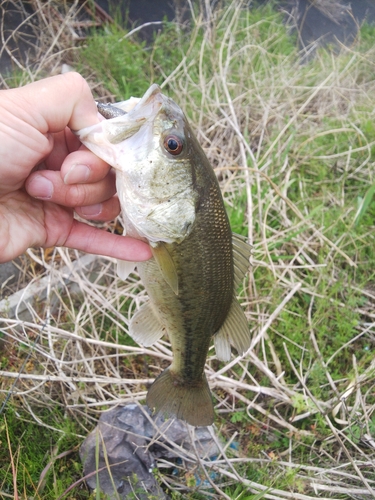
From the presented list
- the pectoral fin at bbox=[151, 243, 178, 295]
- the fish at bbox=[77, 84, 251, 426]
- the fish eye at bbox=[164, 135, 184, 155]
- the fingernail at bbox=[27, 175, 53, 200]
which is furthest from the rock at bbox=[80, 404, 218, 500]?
the fish eye at bbox=[164, 135, 184, 155]

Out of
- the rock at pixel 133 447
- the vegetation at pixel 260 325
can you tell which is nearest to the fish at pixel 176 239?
the rock at pixel 133 447

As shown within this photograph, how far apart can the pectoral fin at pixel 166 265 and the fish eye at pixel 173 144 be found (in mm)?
405

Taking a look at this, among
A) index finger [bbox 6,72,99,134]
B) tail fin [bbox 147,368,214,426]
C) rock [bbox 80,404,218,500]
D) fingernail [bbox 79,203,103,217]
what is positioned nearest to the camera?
index finger [bbox 6,72,99,134]

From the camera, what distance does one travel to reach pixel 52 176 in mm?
1723

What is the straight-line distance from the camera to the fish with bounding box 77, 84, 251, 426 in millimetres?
1617

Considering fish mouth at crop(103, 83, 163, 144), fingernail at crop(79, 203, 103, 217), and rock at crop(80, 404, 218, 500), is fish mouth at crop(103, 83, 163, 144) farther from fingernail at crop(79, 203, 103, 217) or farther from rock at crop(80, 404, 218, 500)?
rock at crop(80, 404, 218, 500)

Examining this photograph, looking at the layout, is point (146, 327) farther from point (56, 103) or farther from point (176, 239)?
point (56, 103)

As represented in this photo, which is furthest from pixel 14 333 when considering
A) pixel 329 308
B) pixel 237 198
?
pixel 329 308

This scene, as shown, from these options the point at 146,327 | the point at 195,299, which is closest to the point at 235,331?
the point at 195,299

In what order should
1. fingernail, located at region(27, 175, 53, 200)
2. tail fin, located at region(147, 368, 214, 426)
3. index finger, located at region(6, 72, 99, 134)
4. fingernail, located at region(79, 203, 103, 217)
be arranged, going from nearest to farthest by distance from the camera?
index finger, located at region(6, 72, 99, 134) < fingernail, located at region(27, 175, 53, 200) < fingernail, located at region(79, 203, 103, 217) < tail fin, located at region(147, 368, 214, 426)

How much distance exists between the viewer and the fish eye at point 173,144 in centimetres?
163

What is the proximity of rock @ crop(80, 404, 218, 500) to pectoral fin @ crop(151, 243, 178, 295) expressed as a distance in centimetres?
112

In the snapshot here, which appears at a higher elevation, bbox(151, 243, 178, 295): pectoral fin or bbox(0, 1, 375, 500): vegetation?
bbox(151, 243, 178, 295): pectoral fin

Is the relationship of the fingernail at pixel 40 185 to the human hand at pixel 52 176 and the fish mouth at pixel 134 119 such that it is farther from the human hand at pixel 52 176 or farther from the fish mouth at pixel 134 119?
the fish mouth at pixel 134 119
